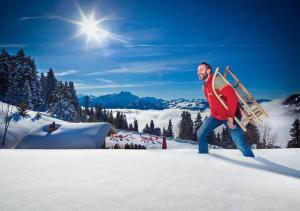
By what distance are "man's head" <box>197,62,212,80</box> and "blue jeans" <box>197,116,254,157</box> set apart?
0.93 metres

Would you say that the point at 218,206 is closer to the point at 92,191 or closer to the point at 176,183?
the point at 176,183

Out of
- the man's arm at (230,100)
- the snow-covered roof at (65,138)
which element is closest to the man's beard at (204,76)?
the man's arm at (230,100)

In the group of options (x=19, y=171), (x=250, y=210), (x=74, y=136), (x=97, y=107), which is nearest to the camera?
(x=250, y=210)

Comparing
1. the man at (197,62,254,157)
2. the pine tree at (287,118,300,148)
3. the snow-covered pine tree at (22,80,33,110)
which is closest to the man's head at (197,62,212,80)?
the man at (197,62,254,157)

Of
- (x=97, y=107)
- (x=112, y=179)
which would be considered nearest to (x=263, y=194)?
(x=112, y=179)

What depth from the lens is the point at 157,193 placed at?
7.93 feet

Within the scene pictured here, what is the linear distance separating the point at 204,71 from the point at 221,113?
999mm

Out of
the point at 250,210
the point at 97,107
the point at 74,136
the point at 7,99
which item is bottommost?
the point at 250,210

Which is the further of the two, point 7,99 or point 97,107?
point 97,107

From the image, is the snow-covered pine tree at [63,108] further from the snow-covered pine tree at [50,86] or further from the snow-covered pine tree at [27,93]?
the snow-covered pine tree at [50,86]

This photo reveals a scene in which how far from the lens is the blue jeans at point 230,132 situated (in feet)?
18.4

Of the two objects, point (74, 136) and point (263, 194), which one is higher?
point (74, 136)

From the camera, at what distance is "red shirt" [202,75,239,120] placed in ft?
18.0

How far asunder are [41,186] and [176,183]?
1367 mm
